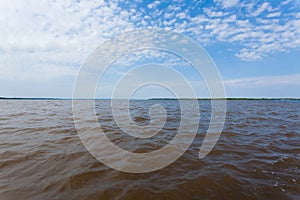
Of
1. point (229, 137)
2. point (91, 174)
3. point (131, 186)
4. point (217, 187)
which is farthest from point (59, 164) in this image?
point (229, 137)

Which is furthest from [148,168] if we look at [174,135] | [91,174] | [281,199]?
[174,135]

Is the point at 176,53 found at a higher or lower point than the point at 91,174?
higher

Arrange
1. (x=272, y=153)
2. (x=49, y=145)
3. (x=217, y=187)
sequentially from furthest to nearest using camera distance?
(x=49, y=145), (x=272, y=153), (x=217, y=187)

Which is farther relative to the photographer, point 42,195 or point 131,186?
point 131,186

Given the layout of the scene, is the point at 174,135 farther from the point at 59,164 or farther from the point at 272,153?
the point at 59,164

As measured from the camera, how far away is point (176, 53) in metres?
7.12

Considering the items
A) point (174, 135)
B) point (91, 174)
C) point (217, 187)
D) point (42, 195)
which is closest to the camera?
point (42, 195)

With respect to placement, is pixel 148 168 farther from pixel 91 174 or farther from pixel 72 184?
pixel 72 184

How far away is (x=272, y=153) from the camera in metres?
5.11

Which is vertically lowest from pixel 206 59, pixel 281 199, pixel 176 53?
pixel 281 199

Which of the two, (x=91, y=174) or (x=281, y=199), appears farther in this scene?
(x=91, y=174)

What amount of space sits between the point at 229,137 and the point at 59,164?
640 centimetres

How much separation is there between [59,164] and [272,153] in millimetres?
6285

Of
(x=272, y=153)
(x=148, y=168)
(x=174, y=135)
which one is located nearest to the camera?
(x=148, y=168)
